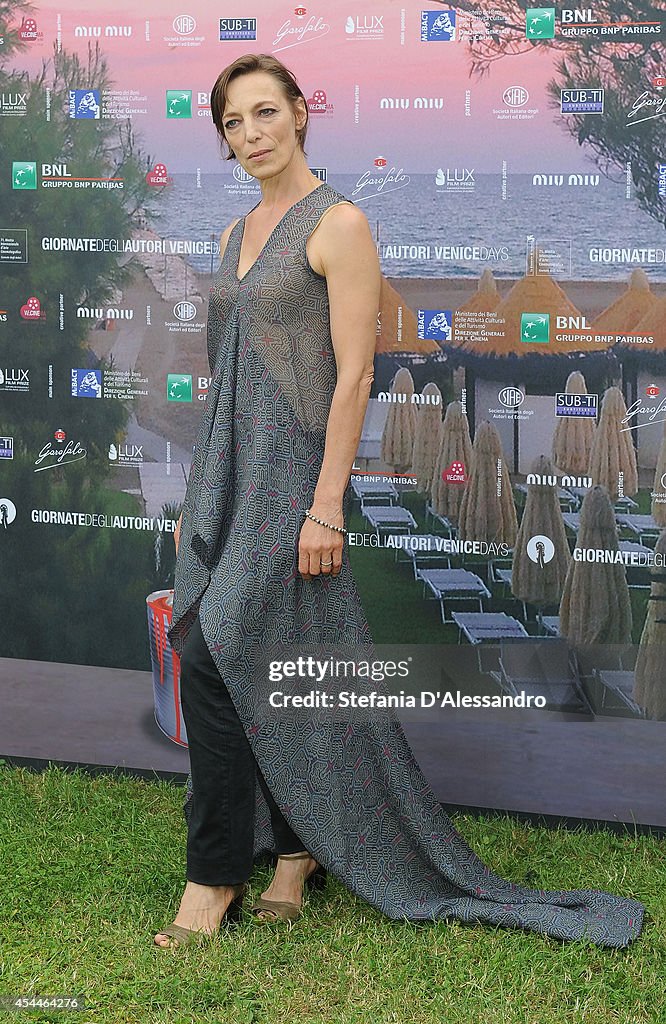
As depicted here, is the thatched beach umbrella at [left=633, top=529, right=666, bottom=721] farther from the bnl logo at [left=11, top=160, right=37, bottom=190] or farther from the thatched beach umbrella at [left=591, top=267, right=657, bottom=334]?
the bnl logo at [left=11, top=160, right=37, bottom=190]

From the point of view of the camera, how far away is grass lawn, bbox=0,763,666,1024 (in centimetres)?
278

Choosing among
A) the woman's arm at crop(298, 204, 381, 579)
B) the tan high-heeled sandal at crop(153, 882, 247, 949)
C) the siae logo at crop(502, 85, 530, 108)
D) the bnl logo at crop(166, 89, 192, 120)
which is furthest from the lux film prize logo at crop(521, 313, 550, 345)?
the tan high-heeled sandal at crop(153, 882, 247, 949)

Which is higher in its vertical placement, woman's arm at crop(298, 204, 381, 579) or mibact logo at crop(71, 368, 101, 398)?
woman's arm at crop(298, 204, 381, 579)

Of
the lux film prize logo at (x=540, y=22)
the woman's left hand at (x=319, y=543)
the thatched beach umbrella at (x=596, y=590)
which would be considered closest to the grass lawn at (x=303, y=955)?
the thatched beach umbrella at (x=596, y=590)

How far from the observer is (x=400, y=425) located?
381 centimetres

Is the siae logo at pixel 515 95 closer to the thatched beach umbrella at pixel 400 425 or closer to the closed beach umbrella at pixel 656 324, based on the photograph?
the closed beach umbrella at pixel 656 324

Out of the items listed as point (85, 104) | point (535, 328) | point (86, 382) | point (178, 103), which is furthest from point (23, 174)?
point (535, 328)

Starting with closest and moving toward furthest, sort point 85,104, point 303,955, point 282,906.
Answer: point 303,955
point 282,906
point 85,104

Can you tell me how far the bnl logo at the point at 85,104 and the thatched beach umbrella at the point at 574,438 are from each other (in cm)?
156

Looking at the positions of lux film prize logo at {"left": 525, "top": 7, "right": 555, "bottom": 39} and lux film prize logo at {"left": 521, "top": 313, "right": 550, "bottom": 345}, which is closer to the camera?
lux film prize logo at {"left": 525, "top": 7, "right": 555, "bottom": 39}

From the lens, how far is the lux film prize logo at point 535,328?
3.66 meters

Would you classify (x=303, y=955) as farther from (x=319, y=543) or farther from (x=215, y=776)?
(x=319, y=543)

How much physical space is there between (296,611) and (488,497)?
0.96m

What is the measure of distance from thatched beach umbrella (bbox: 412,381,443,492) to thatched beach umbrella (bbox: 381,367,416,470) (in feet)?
0.06
